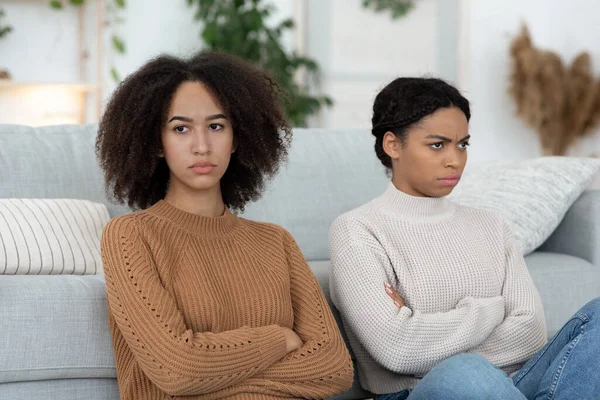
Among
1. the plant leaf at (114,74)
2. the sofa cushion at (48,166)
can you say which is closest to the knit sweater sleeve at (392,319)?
the sofa cushion at (48,166)

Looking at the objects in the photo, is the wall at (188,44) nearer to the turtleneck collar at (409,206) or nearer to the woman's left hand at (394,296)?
the turtleneck collar at (409,206)

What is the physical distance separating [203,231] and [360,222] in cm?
35

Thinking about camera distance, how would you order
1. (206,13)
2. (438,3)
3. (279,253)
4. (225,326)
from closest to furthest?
1. (225,326)
2. (279,253)
3. (206,13)
4. (438,3)

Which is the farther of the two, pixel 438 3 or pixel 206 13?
pixel 438 3

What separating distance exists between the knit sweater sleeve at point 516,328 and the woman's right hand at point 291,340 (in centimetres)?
38

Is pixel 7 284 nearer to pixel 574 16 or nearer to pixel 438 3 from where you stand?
pixel 438 3

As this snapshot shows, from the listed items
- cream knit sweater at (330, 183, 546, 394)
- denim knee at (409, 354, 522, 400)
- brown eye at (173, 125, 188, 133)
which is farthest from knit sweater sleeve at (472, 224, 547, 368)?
brown eye at (173, 125, 188, 133)

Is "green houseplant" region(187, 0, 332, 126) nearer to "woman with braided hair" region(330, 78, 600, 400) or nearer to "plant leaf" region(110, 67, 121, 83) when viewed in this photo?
"plant leaf" region(110, 67, 121, 83)

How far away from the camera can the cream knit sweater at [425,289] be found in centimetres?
154

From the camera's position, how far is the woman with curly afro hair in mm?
1301

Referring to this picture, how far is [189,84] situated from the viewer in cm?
146

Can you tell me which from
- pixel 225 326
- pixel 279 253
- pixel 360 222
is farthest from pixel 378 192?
pixel 225 326

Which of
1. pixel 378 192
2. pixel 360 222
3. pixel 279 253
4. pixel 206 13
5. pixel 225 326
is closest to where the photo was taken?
pixel 225 326

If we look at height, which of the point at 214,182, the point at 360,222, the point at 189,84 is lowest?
the point at 360,222
